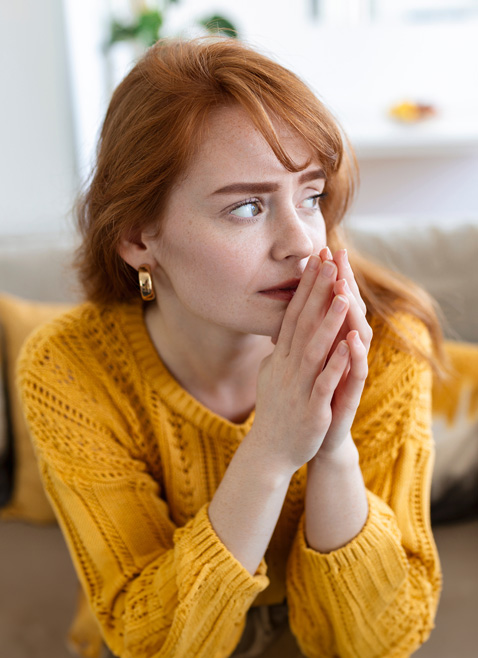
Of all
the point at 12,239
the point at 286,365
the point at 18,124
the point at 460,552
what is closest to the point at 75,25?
the point at 18,124

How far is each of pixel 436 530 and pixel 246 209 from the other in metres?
0.95

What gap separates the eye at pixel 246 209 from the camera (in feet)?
2.99

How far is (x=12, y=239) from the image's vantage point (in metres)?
1.80

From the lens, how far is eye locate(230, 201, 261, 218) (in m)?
0.91

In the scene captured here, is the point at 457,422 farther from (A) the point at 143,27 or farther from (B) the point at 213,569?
(A) the point at 143,27

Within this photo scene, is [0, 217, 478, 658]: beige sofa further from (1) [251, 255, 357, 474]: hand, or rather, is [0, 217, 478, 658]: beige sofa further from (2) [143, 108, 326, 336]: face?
(1) [251, 255, 357, 474]: hand

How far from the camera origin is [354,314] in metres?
0.88

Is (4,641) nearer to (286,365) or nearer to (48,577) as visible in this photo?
(48,577)

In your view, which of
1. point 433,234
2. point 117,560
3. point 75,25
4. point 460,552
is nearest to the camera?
point 117,560

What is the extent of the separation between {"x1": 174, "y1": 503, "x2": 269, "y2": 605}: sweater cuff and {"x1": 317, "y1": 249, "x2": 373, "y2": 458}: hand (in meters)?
0.22

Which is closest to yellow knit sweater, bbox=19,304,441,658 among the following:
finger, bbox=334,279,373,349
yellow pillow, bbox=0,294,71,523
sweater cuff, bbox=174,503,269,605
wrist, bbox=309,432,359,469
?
sweater cuff, bbox=174,503,269,605

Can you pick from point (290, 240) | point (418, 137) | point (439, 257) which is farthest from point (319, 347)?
point (418, 137)

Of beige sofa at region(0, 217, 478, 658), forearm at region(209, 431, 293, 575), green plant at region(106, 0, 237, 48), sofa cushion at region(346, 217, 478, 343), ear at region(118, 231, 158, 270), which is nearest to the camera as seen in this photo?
forearm at region(209, 431, 293, 575)

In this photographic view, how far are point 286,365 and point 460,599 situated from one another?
0.74 meters
